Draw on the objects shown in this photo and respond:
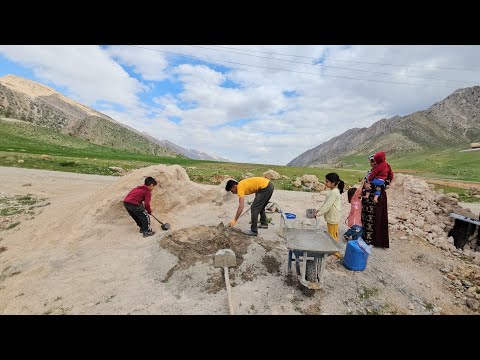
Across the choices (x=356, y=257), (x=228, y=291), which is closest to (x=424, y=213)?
(x=356, y=257)

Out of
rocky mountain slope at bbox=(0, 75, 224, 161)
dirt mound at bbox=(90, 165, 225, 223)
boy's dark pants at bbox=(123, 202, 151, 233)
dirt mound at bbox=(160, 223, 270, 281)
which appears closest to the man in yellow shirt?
dirt mound at bbox=(160, 223, 270, 281)

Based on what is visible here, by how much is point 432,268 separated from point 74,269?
8.59 metres

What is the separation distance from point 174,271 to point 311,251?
296 centimetres

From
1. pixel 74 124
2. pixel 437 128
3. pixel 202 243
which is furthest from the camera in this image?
pixel 437 128

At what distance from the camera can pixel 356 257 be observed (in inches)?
240

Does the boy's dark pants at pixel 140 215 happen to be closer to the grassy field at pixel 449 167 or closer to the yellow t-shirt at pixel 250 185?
the yellow t-shirt at pixel 250 185

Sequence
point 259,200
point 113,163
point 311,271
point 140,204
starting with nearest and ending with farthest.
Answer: point 311,271, point 259,200, point 140,204, point 113,163

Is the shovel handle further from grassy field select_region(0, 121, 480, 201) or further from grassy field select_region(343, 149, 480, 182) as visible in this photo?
grassy field select_region(343, 149, 480, 182)

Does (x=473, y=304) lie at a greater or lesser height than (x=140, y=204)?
lesser

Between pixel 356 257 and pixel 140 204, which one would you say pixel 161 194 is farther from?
pixel 356 257

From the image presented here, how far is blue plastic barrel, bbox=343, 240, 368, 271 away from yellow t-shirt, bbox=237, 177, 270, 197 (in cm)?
252

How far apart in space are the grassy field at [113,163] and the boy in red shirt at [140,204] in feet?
36.1

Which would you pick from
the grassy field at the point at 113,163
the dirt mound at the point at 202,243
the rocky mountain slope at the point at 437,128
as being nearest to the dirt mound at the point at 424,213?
the dirt mound at the point at 202,243

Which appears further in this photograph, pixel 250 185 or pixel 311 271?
pixel 250 185
